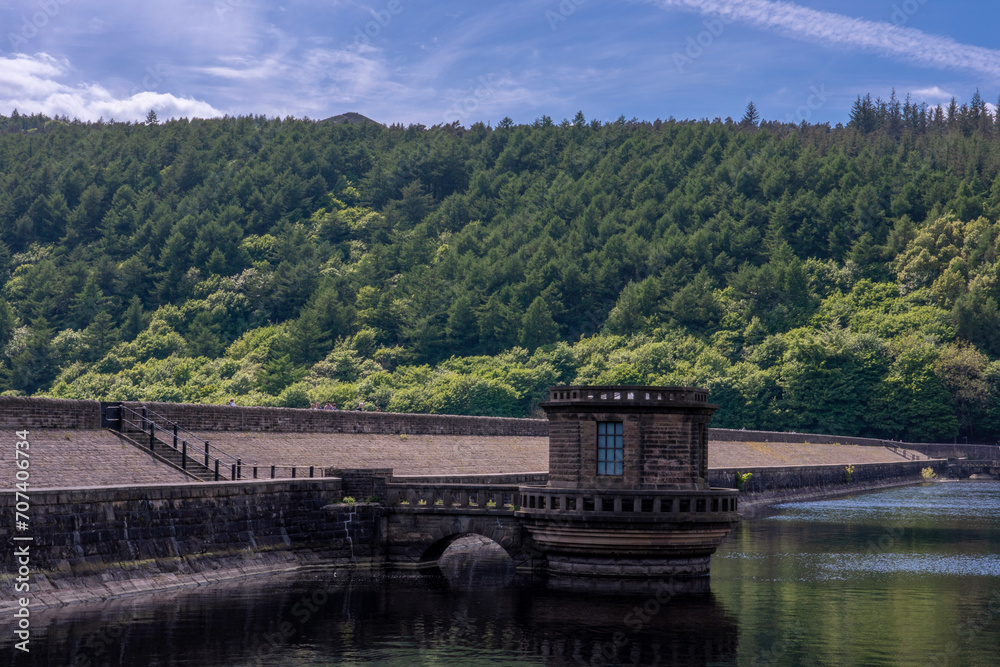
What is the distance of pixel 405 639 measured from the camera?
3047 cm

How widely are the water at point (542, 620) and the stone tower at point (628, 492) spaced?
1.32 metres

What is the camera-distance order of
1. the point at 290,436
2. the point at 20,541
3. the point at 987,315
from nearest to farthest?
the point at 20,541
the point at 290,436
the point at 987,315

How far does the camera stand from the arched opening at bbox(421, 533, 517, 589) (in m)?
40.9

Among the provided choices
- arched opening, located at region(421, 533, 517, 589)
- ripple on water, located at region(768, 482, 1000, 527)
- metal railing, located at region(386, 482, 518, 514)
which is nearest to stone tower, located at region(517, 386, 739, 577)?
metal railing, located at region(386, 482, 518, 514)

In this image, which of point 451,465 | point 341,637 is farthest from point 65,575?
point 451,465

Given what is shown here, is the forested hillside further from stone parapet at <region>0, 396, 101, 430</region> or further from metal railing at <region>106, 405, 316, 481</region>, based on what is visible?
stone parapet at <region>0, 396, 101, 430</region>

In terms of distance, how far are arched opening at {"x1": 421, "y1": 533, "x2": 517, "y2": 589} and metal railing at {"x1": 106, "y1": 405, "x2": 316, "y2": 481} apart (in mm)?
5686

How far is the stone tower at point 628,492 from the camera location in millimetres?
39156

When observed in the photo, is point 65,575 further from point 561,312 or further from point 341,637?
point 561,312

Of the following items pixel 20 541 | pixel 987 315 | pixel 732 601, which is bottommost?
pixel 732 601

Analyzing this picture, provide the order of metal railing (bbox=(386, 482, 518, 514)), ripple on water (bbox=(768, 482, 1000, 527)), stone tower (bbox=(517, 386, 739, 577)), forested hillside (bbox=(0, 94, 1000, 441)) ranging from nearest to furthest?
1. stone tower (bbox=(517, 386, 739, 577))
2. metal railing (bbox=(386, 482, 518, 514))
3. ripple on water (bbox=(768, 482, 1000, 527))
4. forested hillside (bbox=(0, 94, 1000, 441))

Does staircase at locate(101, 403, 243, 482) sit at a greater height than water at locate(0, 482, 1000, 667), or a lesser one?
greater

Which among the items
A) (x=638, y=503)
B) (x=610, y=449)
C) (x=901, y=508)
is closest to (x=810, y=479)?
(x=901, y=508)

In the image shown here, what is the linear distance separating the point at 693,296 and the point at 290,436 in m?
120
